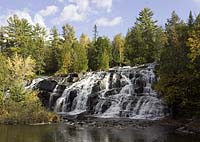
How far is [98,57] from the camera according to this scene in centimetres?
8988

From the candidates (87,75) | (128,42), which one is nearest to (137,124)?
(87,75)

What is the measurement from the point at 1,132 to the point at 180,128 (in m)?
18.1

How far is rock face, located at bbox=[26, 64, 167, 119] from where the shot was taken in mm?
51625

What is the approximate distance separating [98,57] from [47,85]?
81.2 ft

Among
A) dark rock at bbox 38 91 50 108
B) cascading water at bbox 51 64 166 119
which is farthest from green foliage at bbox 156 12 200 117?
dark rock at bbox 38 91 50 108

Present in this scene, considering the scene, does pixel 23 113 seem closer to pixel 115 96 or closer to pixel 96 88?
pixel 115 96

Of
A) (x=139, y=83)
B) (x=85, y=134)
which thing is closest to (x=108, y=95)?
(x=139, y=83)

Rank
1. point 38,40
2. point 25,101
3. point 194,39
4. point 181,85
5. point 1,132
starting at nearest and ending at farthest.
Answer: point 1,132
point 194,39
point 181,85
point 25,101
point 38,40

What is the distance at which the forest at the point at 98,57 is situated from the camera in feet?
142

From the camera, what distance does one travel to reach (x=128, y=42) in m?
85.9

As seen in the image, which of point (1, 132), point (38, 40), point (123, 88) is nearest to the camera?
point (1, 132)

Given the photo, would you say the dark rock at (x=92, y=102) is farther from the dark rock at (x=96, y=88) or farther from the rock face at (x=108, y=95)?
the dark rock at (x=96, y=88)

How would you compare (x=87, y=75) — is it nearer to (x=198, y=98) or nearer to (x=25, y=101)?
(x=25, y=101)

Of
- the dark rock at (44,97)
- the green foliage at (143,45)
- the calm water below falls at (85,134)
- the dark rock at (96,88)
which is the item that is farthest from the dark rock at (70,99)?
the green foliage at (143,45)
